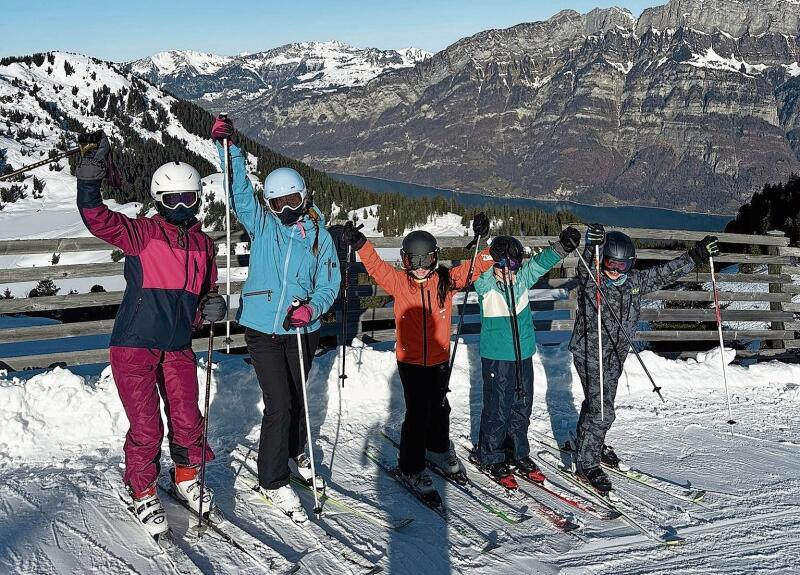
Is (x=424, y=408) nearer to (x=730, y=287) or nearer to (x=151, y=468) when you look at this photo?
(x=151, y=468)

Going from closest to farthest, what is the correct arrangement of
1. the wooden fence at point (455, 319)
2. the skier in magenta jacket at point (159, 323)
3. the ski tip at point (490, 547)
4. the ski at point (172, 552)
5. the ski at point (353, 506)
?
the ski at point (172, 552) < the skier in magenta jacket at point (159, 323) < the ski tip at point (490, 547) < the ski at point (353, 506) < the wooden fence at point (455, 319)

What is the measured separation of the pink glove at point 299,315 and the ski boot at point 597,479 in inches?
99.7

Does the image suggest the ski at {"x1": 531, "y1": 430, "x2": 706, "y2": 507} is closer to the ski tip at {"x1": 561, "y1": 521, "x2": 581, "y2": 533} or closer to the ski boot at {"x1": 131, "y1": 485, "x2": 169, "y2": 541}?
the ski tip at {"x1": 561, "y1": 521, "x2": 581, "y2": 533}

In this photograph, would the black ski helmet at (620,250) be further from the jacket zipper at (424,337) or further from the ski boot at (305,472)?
the ski boot at (305,472)

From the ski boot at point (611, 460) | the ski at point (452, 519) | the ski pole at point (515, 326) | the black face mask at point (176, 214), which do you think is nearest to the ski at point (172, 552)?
the ski at point (452, 519)

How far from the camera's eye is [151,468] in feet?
11.8

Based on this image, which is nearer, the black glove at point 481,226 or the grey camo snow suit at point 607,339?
the grey camo snow suit at point 607,339

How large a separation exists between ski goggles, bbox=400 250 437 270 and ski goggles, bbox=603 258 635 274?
1.37 meters

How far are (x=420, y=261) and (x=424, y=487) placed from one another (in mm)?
1612

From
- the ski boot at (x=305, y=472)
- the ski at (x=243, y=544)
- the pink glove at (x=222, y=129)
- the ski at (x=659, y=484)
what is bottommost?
the ski at (x=659, y=484)

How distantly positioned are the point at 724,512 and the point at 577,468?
1049 millimetres

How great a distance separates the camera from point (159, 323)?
3.51 meters

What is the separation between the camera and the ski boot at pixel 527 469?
15.6ft

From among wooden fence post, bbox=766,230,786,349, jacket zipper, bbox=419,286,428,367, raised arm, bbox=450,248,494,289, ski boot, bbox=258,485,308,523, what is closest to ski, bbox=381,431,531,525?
jacket zipper, bbox=419,286,428,367
